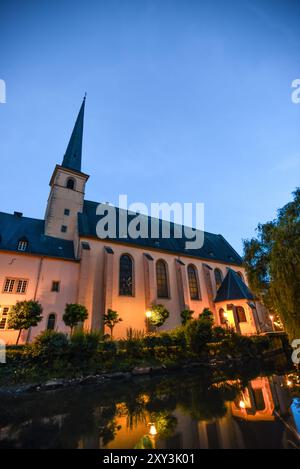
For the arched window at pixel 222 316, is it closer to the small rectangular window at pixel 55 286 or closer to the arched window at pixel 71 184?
the small rectangular window at pixel 55 286

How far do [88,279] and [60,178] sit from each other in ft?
45.1

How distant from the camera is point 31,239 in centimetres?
2056

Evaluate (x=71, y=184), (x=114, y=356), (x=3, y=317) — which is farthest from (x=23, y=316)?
(x=71, y=184)

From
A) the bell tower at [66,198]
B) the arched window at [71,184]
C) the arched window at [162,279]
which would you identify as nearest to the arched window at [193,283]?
the arched window at [162,279]

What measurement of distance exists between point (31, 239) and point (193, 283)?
776 inches

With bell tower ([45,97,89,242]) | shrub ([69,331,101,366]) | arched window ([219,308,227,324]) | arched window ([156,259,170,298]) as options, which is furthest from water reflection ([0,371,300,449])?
bell tower ([45,97,89,242])

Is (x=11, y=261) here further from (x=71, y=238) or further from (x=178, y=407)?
(x=178, y=407)

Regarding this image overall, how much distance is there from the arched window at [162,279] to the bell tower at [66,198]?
1046cm

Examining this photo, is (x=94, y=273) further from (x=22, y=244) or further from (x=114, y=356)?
(x=114, y=356)

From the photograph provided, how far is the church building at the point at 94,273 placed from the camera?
18156mm

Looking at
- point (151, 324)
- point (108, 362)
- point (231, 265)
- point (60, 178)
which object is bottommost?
point (108, 362)

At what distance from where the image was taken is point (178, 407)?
632cm
